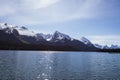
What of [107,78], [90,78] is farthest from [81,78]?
[107,78]

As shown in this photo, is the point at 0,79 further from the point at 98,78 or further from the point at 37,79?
the point at 98,78

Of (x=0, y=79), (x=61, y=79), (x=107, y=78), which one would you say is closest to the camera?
(x=0, y=79)

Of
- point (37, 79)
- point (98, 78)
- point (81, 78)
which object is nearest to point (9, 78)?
point (37, 79)

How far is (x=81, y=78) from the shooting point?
70688 millimetres

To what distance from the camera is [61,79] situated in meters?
68.4

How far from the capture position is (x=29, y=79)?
66.1 metres

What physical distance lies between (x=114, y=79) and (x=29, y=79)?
2692cm

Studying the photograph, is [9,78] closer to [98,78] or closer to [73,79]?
[73,79]

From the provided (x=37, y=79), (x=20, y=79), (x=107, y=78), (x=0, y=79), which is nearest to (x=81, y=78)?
(x=107, y=78)

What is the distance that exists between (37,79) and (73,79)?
36.8ft

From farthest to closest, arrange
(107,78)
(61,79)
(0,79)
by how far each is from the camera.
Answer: (107,78) → (61,79) → (0,79)

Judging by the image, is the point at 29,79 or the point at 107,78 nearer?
the point at 29,79

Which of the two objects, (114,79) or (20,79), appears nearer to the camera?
(20,79)

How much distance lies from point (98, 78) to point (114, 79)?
5.17 metres
